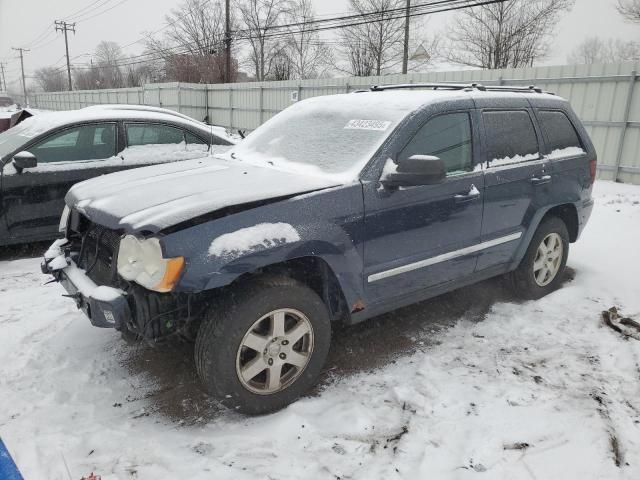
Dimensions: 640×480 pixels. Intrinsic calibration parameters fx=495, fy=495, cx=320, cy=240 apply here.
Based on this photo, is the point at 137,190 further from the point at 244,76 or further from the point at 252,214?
the point at 244,76

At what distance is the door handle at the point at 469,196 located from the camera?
3.44m

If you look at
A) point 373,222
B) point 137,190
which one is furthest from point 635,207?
point 137,190

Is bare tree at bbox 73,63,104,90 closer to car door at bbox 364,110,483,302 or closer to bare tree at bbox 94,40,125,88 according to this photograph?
bare tree at bbox 94,40,125,88

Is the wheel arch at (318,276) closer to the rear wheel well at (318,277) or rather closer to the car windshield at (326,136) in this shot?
the rear wheel well at (318,277)

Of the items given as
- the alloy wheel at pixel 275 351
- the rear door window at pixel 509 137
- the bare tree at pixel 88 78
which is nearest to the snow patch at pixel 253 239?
the alloy wheel at pixel 275 351

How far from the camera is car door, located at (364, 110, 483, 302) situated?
120 inches

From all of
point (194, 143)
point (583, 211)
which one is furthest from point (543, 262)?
point (194, 143)

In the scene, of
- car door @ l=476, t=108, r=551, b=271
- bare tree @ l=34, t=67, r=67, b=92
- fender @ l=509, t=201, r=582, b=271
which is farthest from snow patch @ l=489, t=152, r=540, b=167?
bare tree @ l=34, t=67, r=67, b=92

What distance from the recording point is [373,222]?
3004mm

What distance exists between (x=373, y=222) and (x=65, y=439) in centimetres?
203

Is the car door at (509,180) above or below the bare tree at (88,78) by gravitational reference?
below

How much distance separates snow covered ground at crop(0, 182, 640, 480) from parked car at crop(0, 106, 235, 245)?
1280 mm

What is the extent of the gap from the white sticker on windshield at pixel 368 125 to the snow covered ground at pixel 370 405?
155 cm

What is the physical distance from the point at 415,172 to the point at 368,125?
59 cm
